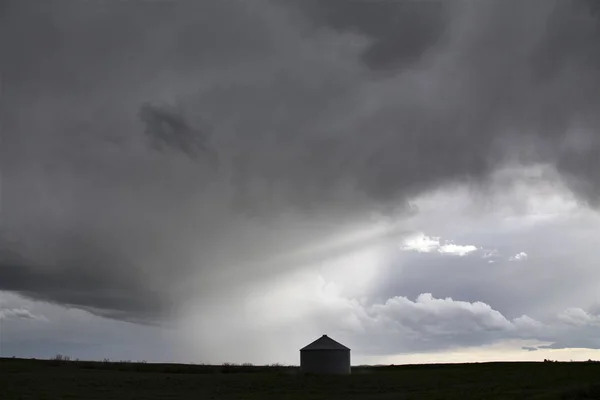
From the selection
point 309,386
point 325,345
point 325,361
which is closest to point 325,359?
point 325,361

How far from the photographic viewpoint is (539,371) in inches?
2726

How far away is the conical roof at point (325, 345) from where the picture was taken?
8006 centimetres

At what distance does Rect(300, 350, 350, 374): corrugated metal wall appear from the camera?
78.3m

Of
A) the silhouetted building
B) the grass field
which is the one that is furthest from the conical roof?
the grass field

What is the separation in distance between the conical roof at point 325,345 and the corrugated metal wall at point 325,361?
0.68 metres

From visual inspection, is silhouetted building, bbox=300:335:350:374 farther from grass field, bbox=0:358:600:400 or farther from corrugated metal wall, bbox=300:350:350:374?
grass field, bbox=0:358:600:400

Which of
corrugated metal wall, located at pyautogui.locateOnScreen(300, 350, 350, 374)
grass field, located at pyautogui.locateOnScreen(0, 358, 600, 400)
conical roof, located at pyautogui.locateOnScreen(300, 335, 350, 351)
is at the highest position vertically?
conical roof, located at pyautogui.locateOnScreen(300, 335, 350, 351)

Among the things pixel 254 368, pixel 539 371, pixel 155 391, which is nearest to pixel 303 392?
pixel 155 391

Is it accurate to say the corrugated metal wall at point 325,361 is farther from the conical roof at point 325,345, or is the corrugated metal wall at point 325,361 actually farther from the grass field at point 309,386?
the grass field at point 309,386

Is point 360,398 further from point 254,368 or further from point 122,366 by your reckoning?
point 122,366

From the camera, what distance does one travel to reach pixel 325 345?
80.8m

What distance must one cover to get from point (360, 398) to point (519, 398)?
1311cm

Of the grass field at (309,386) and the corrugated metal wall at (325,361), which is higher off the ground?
the corrugated metal wall at (325,361)

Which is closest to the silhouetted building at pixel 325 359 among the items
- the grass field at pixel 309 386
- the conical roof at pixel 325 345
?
the conical roof at pixel 325 345
